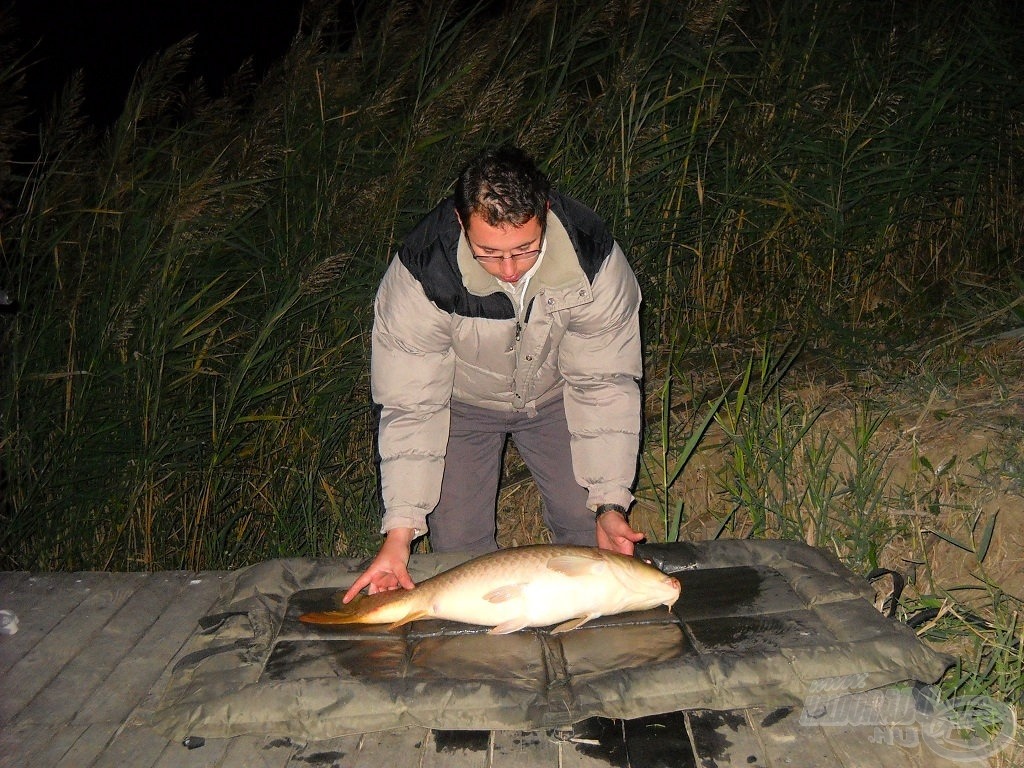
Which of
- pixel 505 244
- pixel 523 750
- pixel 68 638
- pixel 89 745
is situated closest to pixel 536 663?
pixel 523 750

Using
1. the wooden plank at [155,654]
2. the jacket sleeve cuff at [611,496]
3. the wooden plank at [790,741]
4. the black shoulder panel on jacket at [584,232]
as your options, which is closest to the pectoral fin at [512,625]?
the wooden plank at [790,741]

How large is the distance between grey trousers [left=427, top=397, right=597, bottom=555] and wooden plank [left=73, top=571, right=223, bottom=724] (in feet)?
2.98

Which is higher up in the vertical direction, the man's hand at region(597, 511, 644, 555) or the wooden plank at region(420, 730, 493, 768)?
the man's hand at region(597, 511, 644, 555)

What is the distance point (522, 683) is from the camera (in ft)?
7.38

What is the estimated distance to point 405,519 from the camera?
9.83 feet

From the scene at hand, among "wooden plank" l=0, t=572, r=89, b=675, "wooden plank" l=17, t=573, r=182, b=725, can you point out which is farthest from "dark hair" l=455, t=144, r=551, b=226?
"wooden plank" l=0, t=572, r=89, b=675

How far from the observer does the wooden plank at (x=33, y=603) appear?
2.67 metres

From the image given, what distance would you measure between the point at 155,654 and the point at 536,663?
1.10 metres

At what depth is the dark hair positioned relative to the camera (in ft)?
8.79

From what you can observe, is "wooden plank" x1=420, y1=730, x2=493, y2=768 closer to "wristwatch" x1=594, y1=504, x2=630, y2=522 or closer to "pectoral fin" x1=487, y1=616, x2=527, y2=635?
"pectoral fin" x1=487, y1=616, x2=527, y2=635

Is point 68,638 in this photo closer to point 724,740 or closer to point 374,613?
point 374,613

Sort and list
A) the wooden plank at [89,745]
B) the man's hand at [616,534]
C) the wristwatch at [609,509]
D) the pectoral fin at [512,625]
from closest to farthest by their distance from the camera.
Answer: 1. the wooden plank at [89,745]
2. the pectoral fin at [512,625]
3. the man's hand at [616,534]
4. the wristwatch at [609,509]

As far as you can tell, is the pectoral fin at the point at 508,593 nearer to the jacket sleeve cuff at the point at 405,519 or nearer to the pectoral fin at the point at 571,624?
the pectoral fin at the point at 571,624

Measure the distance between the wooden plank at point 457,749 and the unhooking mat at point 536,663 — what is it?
0.03m
